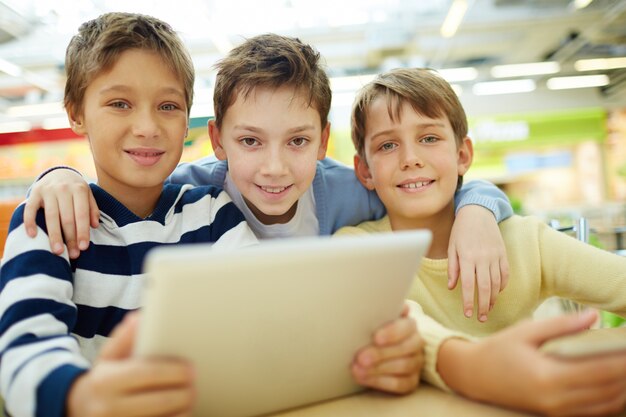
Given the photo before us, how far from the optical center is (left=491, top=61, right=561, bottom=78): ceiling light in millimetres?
7711

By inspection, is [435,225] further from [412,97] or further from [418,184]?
[412,97]

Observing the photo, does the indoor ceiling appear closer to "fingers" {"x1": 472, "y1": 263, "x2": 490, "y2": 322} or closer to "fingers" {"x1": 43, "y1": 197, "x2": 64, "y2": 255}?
"fingers" {"x1": 43, "y1": 197, "x2": 64, "y2": 255}

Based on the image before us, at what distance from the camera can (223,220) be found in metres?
1.03

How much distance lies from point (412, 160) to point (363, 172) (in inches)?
8.1

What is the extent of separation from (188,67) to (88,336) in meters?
0.62

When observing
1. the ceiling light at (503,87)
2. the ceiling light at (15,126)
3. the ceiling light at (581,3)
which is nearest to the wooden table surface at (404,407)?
the ceiling light at (581,3)

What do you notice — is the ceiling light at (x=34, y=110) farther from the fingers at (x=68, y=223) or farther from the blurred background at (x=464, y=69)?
the fingers at (x=68, y=223)

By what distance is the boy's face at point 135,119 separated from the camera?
0.97 m

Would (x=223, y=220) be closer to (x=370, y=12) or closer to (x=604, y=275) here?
(x=604, y=275)

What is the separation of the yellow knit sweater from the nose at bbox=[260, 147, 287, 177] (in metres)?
0.40

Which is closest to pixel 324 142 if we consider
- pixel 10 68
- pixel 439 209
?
pixel 439 209

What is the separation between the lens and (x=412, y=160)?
→ 1.11 metres

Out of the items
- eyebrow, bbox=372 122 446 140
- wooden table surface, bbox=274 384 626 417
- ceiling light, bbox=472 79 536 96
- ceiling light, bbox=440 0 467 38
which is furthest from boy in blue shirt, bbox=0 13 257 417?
ceiling light, bbox=472 79 536 96

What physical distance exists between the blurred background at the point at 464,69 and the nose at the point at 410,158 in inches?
98.9
